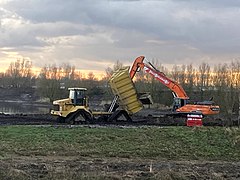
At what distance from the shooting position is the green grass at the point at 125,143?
16.2 m

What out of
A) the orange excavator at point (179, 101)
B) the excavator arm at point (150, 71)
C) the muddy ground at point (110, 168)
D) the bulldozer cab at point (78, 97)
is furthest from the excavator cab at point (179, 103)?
the muddy ground at point (110, 168)

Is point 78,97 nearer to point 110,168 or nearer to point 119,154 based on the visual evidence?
point 119,154

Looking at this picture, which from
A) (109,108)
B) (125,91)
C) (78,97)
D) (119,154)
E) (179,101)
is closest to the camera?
(119,154)

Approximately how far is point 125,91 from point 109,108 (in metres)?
2.13

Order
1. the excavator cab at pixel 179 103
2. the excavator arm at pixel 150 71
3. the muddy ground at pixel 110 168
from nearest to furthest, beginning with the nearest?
the muddy ground at pixel 110 168 → the excavator arm at pixel 150 71 → the excavator cab at pixel 179 103

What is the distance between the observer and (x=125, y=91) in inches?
1221

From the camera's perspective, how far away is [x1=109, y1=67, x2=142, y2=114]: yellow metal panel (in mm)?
30841

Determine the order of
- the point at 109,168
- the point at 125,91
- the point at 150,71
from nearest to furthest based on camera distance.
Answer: the point at 109,168 → the point at 125,91 → the point at 150,71

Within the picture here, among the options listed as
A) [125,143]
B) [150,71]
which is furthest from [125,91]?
[125,143]

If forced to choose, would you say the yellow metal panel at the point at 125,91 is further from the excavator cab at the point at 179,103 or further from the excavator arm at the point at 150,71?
the excavator cab at the point at 179,103

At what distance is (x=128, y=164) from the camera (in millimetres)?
13898

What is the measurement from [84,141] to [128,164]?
5094 mm

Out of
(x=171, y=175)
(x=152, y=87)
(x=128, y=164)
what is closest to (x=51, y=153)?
(x=128, y=164)

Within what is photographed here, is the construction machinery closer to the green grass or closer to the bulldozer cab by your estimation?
the bulldozer cab
